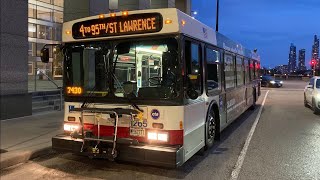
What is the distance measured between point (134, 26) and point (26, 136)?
4.65 meters

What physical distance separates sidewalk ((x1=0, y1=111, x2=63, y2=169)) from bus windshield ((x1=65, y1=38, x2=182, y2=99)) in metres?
1.78

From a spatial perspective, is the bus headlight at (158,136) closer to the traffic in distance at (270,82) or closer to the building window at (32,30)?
the building window at (32,30)

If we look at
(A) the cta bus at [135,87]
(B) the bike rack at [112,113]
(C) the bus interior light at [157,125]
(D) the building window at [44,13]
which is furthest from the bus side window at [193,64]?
(D) the building window at [44,13]

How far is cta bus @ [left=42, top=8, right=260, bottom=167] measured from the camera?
6277mm

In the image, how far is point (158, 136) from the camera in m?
6.30

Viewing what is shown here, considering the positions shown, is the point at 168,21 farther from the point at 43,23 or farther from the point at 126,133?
the point at 43,23

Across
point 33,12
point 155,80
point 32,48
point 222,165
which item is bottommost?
point 222,165

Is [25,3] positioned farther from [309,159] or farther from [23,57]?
[309,159]

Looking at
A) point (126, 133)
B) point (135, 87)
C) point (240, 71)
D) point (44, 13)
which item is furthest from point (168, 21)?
point (44, 13)

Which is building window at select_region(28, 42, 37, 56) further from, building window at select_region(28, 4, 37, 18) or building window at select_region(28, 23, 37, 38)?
building window at select_region(28, 4, 37, 18)

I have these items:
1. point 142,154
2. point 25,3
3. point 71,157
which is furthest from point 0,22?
point 142,154

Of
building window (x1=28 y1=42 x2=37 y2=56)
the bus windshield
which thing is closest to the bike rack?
the bus windshield

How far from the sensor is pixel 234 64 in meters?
11.6

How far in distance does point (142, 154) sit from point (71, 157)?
7.64ft
